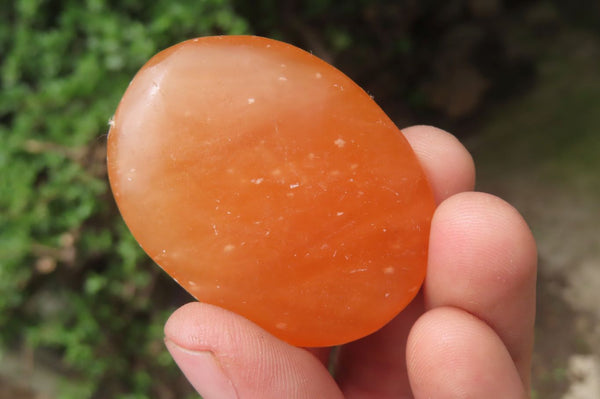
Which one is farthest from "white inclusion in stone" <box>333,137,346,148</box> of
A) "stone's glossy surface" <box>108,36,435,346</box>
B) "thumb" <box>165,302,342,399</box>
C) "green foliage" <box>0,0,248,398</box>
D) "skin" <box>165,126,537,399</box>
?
"green foliage" <box>0,0,248,398</box>

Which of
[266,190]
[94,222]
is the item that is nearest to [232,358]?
[266,190]

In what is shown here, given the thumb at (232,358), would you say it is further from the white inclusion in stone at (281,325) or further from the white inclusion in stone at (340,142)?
the white inclusion in stone at (340,142)

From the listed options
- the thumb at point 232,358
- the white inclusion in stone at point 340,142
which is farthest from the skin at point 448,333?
the white inclusion in stone at point 340,142

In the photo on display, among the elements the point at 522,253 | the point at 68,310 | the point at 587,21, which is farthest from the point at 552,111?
the point at 68,310

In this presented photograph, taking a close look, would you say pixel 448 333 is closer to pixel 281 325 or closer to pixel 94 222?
pixel 281 325

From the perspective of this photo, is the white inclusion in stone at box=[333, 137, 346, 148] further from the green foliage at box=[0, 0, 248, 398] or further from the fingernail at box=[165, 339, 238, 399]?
the green foliage at box=[0, 0, 248, 398]

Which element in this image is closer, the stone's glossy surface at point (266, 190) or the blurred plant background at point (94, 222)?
the stone's glossy surface at point (266, 190)

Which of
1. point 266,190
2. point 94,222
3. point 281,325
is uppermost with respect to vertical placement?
point 266,190
